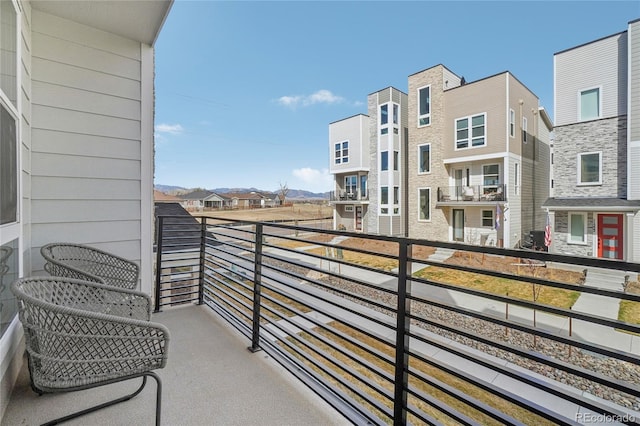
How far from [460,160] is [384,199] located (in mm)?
3958

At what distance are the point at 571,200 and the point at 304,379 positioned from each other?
36.0 feet

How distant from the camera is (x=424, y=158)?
13.3 meters

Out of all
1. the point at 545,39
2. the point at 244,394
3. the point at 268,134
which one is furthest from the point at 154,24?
the point at 268,134

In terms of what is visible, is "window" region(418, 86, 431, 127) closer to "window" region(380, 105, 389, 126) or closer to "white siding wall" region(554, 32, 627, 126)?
"window" region(380, 105, 389, 126)

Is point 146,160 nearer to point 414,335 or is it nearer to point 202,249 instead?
point 202,249

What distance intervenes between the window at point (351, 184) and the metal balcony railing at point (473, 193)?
476 cm

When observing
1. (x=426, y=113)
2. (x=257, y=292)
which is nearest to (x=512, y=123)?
(x=426, y=113)

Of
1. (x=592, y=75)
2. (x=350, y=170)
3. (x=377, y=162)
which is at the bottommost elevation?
(x=350, y=170)

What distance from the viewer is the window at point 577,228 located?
30.6 feet

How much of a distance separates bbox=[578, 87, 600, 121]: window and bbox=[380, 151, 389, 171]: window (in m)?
7.15

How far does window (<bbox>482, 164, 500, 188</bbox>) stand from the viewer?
11.6m

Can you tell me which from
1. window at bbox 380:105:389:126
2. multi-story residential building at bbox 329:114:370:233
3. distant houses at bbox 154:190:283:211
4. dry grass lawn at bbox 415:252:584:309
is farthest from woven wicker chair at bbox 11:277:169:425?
distant houses at bbox 154:190:283:211

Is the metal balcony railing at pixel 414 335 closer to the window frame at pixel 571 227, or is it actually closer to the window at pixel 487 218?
the window frame at pixel 571 227

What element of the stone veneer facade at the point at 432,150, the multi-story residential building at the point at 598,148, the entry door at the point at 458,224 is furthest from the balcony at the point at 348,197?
the multi-story residential building at the point at 598,148
